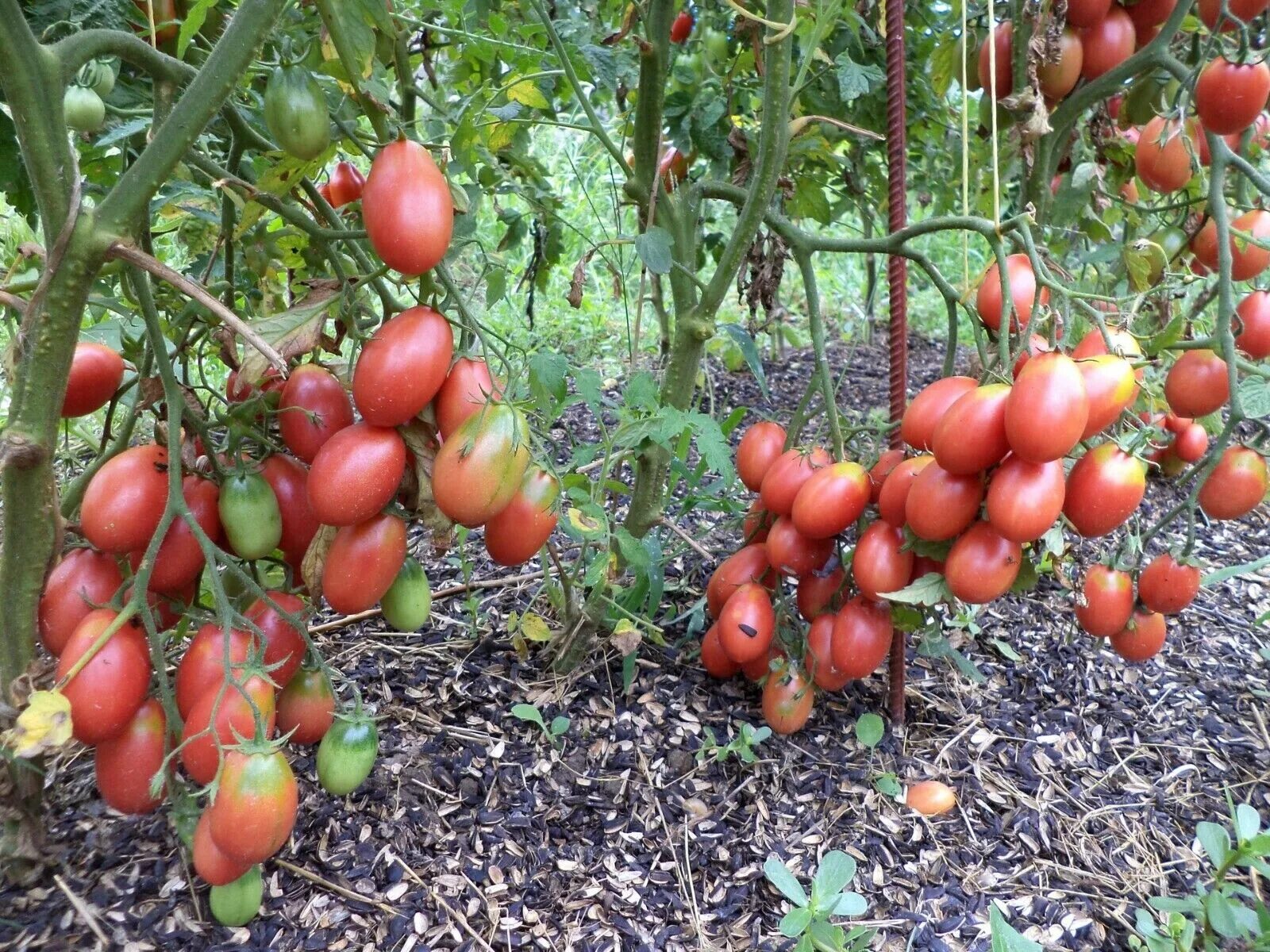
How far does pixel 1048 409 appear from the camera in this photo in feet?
2.76

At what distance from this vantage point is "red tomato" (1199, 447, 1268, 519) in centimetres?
118

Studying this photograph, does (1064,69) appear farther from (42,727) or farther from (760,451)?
(42,727)

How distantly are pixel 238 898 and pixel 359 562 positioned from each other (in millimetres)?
387

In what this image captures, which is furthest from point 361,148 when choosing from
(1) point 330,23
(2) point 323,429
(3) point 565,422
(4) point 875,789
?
(3) point 565,422

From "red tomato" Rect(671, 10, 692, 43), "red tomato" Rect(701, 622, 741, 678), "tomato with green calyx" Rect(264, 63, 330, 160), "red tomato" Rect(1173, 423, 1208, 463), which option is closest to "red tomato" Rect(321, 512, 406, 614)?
"tomato with green calyx" Rect(264, 63, 330, 160)

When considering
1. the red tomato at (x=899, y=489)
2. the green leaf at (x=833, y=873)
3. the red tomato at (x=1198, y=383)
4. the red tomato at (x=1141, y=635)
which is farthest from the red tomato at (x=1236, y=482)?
the green leaf at (x=833, y=873)

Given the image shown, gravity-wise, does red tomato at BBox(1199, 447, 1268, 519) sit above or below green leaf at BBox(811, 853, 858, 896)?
above

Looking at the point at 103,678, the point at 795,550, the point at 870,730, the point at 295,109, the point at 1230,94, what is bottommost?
the point at 870,730

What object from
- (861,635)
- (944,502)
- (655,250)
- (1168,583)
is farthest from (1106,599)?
(655,250)

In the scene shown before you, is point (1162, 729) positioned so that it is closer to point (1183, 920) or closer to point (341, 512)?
point (1183, 920)

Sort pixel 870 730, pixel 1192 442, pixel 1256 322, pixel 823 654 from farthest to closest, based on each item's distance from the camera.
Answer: pixel 1192 442, pixel 870 730, pixel 823 654, pixel 1256 322

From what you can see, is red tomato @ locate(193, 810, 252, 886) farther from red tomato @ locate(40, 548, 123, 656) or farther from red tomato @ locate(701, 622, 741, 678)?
red tomato @ locate(701, 622, 741, 678)

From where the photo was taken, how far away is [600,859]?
3.92 ft

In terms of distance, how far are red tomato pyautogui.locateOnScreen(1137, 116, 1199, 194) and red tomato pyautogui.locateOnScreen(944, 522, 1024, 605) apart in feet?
2.34
